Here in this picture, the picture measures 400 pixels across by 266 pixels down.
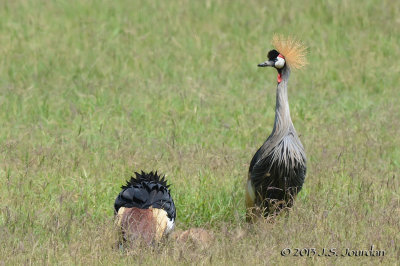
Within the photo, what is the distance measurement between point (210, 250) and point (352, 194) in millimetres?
2008

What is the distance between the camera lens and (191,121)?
9.11m

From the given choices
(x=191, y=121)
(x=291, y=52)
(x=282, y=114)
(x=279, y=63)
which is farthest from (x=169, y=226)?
(x=191, y=121)

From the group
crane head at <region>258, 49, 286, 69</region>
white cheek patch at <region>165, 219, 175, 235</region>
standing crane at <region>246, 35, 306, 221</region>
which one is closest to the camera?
white cheek patch at <region>165, 219, 175, 235</region>

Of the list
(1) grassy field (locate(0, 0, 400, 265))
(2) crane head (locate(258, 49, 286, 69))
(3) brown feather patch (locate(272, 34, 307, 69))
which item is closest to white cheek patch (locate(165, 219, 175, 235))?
(1) grassy field (locate(0, 0, 400, 265))

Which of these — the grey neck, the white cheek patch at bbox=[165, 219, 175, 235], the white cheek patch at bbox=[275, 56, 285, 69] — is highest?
the white cheek patch at bbox=[275, 56, 285, 69]

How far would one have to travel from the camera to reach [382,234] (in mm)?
5551

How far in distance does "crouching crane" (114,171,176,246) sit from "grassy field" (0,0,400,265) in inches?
7.0

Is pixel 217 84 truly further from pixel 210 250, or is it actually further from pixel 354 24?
pixel 210 250

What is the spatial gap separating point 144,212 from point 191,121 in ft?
11.2

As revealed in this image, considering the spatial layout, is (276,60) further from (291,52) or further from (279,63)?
(291,52)

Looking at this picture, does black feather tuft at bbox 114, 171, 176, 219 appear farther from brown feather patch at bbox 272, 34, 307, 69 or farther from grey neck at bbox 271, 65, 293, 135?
brown feather patch at bbox 272, 34, 307, 69

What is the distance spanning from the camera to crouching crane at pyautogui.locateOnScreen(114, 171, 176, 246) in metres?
5.59

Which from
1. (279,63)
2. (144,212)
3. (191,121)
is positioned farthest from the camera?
(191,121)

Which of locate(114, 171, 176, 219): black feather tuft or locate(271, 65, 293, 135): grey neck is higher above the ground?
locate(271, 65, 293, 135): grey neck
